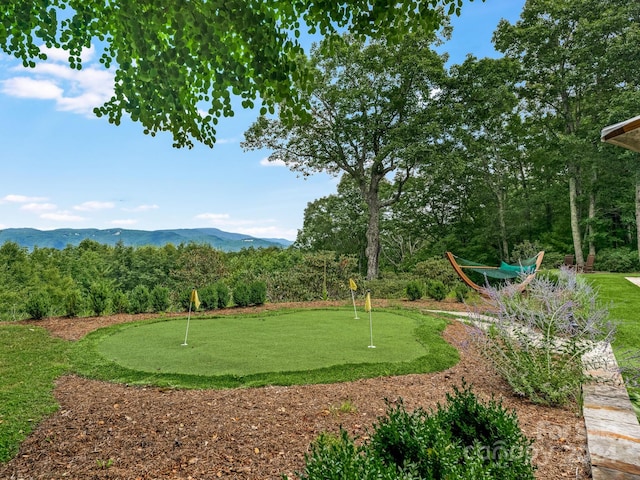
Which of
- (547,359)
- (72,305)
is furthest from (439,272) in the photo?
(72,305)

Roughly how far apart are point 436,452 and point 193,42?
3.05m

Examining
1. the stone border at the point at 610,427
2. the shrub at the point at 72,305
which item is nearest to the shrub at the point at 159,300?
the shrub at the point at 72,305

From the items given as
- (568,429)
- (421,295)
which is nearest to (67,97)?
(568,429)

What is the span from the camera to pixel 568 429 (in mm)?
2521

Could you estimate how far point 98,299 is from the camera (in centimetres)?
754

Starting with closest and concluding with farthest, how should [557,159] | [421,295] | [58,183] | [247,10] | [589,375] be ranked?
[247,10] → [589,375] → [421,295] → [58,183] → [557,159]

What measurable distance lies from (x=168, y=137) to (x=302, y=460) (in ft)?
10.0

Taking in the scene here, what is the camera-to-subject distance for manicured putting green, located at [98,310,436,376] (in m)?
4.06

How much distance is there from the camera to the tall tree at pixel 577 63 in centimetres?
1415

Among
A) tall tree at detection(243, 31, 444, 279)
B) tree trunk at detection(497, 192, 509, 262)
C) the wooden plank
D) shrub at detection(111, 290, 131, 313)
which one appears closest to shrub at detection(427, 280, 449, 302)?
tall tree at detection(243, 31, 444, 279)

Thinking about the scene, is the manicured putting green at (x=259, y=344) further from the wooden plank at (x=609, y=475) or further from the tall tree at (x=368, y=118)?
the tall tree at (x=368, y=118)

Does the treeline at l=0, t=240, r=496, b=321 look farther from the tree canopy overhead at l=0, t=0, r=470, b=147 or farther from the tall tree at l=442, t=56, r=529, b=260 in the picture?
the tree canopy overhead at l=0, t=0, r=470, b=147

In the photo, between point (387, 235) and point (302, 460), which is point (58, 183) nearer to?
point (302, 460)

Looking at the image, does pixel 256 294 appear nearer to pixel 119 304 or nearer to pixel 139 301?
pixel 139 301
